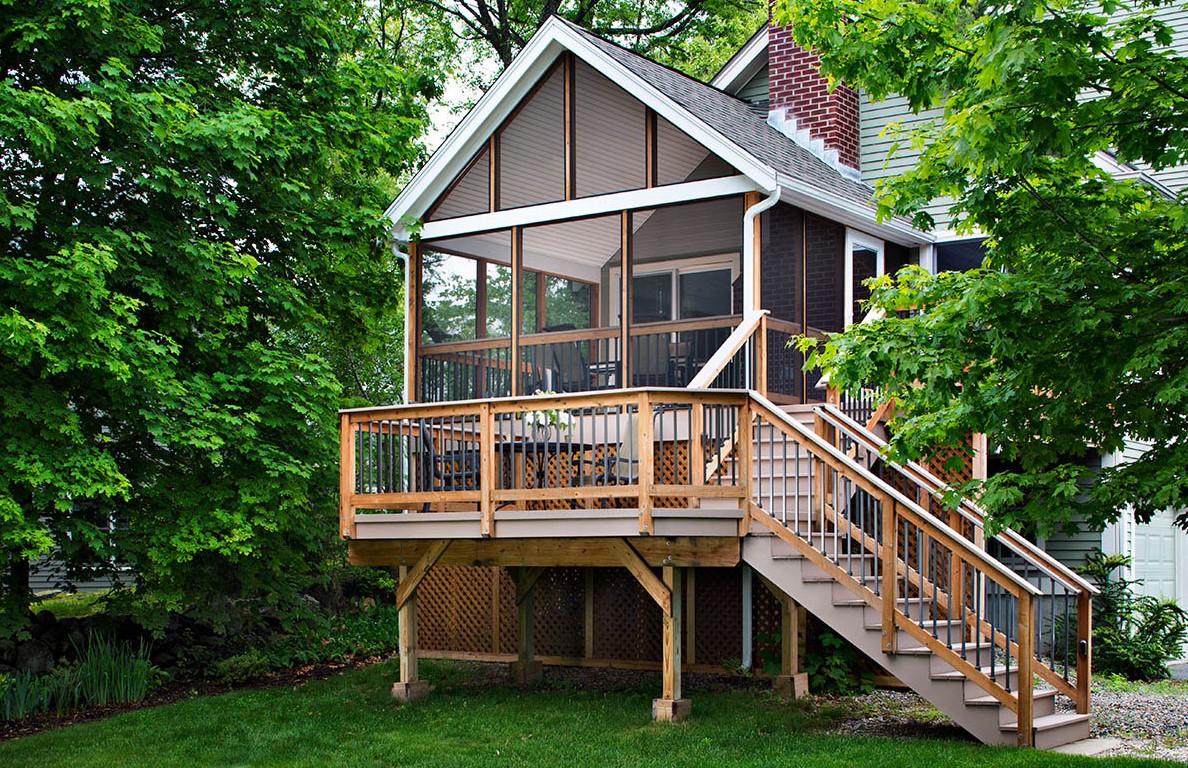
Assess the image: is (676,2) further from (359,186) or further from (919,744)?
(919,744)

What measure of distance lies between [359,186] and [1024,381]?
9807 millimetres

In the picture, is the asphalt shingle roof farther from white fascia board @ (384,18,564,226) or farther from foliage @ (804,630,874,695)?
foliage @ (804,630,874,695)

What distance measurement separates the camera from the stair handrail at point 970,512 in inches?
384

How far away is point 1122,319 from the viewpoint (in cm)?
A: 701

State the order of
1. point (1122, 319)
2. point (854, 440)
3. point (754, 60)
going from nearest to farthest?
1. point (1122, 319)
2. point (854, 440)
3. point (754, 60)

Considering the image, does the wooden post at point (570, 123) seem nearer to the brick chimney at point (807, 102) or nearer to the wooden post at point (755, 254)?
the wooden post at point (755, 254)

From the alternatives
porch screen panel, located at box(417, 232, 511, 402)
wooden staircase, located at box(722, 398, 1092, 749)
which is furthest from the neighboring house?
porch screen panel, located at box(417, 232, 511, 402)

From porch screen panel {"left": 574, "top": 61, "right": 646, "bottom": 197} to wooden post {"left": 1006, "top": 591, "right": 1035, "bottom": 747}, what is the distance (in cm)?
604


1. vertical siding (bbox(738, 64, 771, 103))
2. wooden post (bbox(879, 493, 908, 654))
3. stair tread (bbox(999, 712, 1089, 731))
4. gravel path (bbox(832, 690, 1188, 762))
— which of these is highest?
vertical siding (bbox(738, 64, 771, 103))

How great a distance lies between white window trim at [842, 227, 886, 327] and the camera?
1368 centimetres

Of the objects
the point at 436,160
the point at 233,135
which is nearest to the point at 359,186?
the point at 436,160

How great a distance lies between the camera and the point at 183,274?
42.3 ft

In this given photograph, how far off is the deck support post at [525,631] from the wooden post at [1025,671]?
5.39 metres

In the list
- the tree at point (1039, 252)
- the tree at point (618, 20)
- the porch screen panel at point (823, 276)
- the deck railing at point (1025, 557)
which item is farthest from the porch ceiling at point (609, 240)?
the tree at point (618, 20)
